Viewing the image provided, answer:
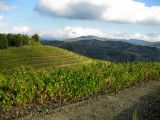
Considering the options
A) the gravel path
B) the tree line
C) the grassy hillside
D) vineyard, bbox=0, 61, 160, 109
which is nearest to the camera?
vineyard, bbox=0, 61, 160, 109

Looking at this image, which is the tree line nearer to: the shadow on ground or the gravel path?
the gravel path

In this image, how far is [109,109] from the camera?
11.0 m

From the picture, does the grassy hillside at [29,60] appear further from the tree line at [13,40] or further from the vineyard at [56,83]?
the vineyard at [56,83]

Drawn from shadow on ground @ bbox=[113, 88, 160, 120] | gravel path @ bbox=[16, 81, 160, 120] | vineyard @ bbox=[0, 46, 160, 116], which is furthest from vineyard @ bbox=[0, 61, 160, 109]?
shadow on ground @ bbox=[113, 88, 160, 120]

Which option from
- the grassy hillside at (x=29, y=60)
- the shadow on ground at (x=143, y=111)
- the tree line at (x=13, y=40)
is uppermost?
the tree line at (x=13, y=40)

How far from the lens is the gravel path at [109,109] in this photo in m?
9.70

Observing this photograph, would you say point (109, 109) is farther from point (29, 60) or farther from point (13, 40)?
point (13, 40)

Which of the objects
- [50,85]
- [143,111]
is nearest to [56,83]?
[50,85]

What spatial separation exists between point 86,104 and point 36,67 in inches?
1124

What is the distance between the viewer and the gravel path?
9.70 meters

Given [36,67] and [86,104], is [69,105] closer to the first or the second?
[86,104]

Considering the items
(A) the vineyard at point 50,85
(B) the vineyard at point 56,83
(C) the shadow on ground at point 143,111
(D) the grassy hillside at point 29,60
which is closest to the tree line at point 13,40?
(D) the grassy hillside at point 29,60

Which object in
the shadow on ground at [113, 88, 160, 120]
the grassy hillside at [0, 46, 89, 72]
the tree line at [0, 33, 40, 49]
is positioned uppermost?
the tree line at [0, 33, 40, 49]

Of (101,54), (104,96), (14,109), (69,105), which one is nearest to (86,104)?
(69,105)
